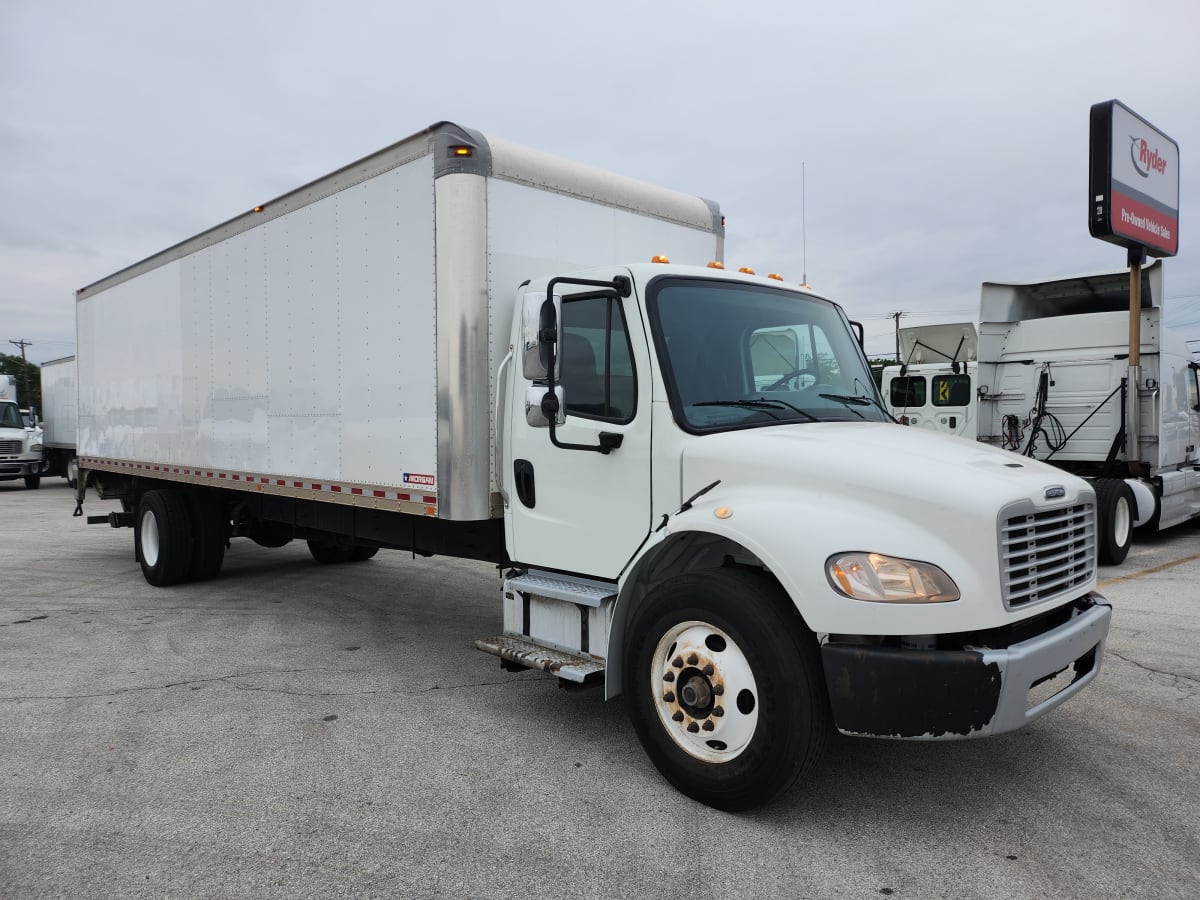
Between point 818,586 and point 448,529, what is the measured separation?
122 inches

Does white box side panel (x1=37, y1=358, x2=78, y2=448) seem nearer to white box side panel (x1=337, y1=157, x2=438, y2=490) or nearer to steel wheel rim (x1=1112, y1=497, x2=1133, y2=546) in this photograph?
white box side panel (x1=337, y1=157, x2=438, y2=490)

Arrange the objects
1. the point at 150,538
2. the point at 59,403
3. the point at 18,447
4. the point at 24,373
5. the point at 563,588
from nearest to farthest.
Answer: the point at 563,588
the point at 150,538
the point at 18,447
the point at 59,403
the point at 24,373

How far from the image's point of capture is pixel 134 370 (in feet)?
30.3

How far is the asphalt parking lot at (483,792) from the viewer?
10.4ft

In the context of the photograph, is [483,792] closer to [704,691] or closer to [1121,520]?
[704,691]

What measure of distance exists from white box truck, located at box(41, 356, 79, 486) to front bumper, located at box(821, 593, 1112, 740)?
26.1 metres

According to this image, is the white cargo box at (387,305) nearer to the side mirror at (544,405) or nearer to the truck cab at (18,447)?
the side mirror at (544,405)

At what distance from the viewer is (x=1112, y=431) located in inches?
450

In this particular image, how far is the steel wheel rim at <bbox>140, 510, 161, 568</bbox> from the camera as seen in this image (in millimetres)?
8852

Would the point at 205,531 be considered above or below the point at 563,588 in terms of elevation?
below

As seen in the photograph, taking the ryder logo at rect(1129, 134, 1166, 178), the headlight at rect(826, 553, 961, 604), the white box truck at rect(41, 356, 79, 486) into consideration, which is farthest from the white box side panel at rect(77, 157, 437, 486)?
the white box truck at rect(41, 356, 79, 486)

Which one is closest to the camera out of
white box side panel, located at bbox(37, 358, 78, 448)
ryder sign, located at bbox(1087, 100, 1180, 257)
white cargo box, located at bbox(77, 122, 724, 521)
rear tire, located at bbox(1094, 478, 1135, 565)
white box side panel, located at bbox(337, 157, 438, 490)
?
white cargo box, located at bbox(77, 122, 724, 521)

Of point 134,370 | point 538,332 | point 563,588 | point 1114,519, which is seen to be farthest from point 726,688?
point 1114,519

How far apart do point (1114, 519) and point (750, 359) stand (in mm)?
7616
